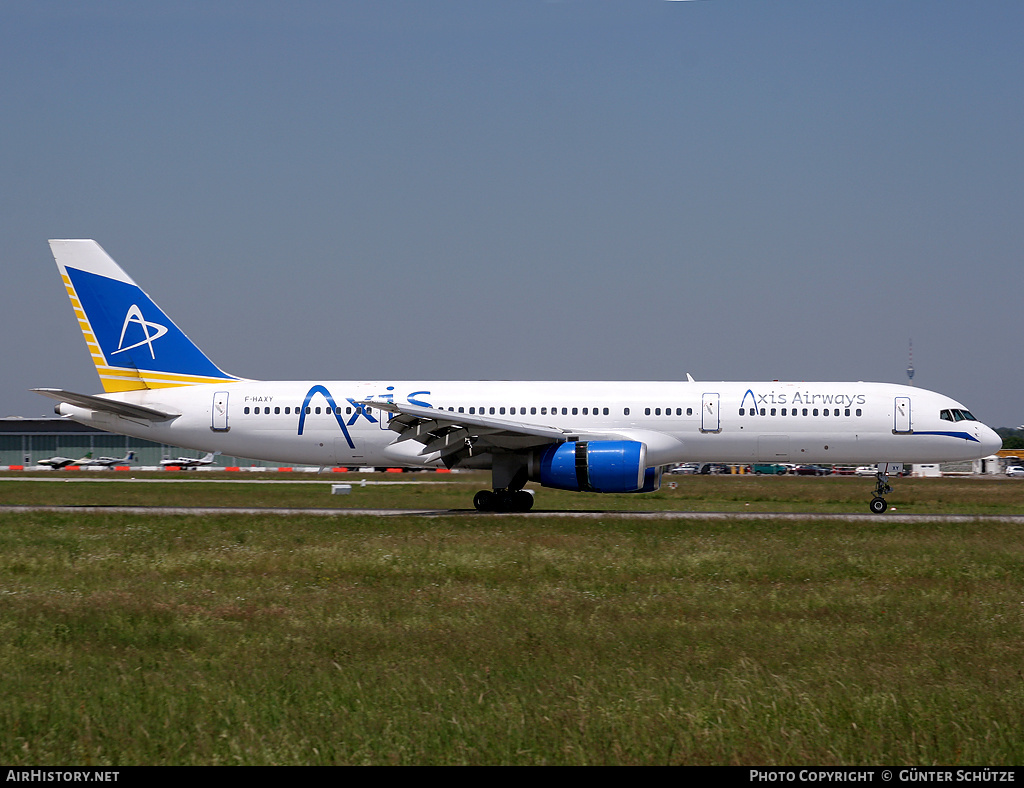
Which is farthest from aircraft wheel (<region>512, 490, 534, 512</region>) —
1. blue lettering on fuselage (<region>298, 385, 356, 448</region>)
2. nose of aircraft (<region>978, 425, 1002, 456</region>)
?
nose of aircraft (<region>978, 425, 1002, 456</region>)

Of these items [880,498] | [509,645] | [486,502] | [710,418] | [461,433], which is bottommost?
[509,645]

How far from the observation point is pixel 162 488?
142 feet

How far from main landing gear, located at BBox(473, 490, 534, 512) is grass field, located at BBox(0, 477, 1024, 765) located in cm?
690

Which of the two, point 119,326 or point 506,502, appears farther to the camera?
point 119,326

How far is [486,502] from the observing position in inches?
1112

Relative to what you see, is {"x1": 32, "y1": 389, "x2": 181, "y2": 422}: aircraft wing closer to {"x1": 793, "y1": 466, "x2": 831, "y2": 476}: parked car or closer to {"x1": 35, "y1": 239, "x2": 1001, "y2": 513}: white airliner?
{"x1": 35, "y1": 239, "x2": 1001, "y2": 513}: white airliner

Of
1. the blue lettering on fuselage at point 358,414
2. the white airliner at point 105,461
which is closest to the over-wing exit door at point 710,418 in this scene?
the blue lettering on fuselage at point 358,414

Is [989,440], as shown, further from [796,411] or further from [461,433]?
[461,433]

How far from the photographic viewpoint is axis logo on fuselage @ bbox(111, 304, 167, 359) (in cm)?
2961

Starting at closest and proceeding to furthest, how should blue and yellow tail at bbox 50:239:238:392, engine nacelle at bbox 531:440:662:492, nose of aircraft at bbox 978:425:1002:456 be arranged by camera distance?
engine nacelle at bbox 531:440:662:492 < nose of aircraft at bbox 978:425:1002:456 < blue and yellow tail at bbox 50:239:238:392

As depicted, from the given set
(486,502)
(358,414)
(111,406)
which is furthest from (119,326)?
(486,502)

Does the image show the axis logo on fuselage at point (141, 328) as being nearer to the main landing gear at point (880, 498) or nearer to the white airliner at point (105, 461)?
the main landing gear at point (880, 498)

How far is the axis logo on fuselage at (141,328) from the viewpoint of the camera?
29609mm

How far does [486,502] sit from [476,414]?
8.63 feet
